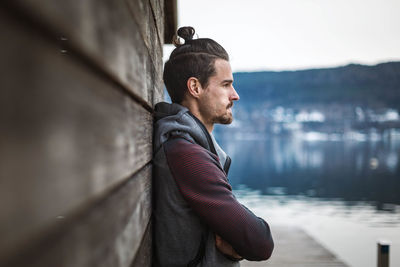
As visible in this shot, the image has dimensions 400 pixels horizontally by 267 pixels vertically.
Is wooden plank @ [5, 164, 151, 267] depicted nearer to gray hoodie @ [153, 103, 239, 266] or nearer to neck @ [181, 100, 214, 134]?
gray hoodie @ [153, 103, 239, 266]

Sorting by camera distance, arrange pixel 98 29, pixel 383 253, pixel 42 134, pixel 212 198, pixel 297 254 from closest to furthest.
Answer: pixel 42 134 < pixel 98 29 < pixel 212 198 < pixel 383 253 < pixel 297 254

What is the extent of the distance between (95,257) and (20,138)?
0.35 m

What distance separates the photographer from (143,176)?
1.38 metres

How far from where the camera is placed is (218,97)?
80.2 inches

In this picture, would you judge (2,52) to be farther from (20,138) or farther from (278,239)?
(278,239)

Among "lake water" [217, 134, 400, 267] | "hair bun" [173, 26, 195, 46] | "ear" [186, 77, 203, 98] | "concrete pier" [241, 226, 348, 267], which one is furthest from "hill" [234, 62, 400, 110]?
"ear" [186, 77, 203, 98]

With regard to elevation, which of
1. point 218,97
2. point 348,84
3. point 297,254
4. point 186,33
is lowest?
point 348,84

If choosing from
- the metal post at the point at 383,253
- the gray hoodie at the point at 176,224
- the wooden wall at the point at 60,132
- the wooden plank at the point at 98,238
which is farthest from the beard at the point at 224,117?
the metal post at the point at 383,253

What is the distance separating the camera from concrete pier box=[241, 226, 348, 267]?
5586 millimetres

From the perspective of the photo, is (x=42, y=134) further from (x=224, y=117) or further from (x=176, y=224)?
(x=224, y=117)

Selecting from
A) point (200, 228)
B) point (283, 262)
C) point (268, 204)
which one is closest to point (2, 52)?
point (200, 228)

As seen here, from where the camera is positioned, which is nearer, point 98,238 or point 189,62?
point 98,238

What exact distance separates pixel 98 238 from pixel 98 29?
38 cm

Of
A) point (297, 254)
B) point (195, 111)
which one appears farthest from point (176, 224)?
point (297, 254)
